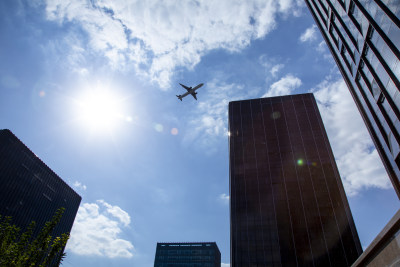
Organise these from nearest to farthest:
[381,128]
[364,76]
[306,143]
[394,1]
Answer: [394,1]
[381,128]
[364,76]
[306,143]

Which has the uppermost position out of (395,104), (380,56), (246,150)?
(246,150)

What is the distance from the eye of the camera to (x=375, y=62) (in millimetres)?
21875

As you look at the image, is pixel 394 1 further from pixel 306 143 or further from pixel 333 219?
pixel 306 143

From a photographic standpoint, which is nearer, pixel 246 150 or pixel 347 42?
pixel 347 42

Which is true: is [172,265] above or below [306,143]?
below

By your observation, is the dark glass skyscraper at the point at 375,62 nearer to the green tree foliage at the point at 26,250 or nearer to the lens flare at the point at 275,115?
the green tree foliage at the point at 26,250

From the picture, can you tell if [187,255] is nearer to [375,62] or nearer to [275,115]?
[275,115]

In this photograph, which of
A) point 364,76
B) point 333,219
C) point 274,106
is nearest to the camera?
point 364,76

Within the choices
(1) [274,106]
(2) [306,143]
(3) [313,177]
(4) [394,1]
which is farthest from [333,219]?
(4) [394,1]

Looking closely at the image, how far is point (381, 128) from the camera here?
76.4ft

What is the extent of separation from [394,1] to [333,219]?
54.7 meters

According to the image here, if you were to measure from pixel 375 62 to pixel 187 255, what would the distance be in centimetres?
14035

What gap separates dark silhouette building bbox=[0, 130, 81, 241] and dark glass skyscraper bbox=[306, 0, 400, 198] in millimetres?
139665

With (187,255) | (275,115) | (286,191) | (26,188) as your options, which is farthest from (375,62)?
(26,188)
